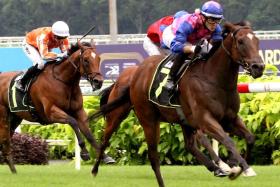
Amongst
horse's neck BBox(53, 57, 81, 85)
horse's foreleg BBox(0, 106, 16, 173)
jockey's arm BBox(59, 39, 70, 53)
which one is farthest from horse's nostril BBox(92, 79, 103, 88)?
horse's foreleg BBox(0, 106, 16, 173)

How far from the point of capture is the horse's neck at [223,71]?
7.73 meters

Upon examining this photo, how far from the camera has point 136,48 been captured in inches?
918

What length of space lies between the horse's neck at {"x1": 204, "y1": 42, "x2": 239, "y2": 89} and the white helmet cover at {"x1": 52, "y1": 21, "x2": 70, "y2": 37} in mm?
3006

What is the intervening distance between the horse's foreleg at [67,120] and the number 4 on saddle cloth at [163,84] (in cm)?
120

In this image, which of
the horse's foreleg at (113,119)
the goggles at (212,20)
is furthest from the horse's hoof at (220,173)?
the horse's foreleg at (113,119)

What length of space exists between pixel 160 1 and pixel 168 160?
163 ft

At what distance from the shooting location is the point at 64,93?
1023 centimetres

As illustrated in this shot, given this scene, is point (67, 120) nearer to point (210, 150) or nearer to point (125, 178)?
point (125, 178)

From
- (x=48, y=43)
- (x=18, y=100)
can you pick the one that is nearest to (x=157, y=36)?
(x=48, y=43)

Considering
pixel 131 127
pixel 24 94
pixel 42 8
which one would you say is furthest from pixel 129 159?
pixel 42 8

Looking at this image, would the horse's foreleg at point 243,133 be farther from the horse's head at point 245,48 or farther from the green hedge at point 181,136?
the green hedge at point 181,136

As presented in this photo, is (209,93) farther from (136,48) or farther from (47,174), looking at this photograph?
(136,48)

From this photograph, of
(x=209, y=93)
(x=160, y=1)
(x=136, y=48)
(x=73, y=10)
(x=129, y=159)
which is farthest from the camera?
(x=73, y=10)

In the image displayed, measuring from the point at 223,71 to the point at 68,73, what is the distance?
117 inches
